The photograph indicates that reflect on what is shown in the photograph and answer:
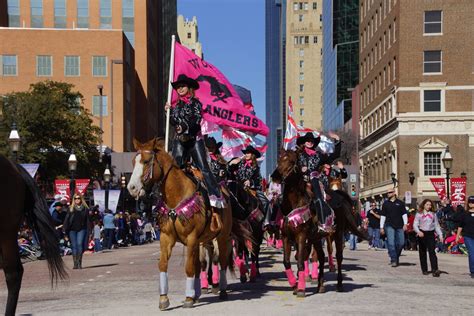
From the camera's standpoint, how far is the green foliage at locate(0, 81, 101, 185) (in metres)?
59.1

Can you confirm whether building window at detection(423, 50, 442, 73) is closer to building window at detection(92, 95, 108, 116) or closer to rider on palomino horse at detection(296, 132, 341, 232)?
building window at detection(92, 95, 108, 116)

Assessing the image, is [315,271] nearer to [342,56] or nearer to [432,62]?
[432,62]

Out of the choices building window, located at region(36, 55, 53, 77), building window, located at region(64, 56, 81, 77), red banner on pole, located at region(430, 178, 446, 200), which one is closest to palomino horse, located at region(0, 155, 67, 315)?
red banner on pole, located at region(430, 178, 446, 200)

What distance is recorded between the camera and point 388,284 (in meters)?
15.9

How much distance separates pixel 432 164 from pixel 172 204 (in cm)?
6036

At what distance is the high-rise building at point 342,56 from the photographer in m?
116

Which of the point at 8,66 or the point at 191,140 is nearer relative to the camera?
the point at 191,140

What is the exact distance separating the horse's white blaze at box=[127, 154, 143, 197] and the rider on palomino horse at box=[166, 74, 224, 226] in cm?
91

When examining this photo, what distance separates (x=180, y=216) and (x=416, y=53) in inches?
2392

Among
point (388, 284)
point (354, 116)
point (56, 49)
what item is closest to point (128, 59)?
point (56, 49)

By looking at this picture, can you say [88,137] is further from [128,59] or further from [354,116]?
[354,116]

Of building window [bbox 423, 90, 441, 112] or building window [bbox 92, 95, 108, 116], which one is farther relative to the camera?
building window [bbox 92, 95, 108, 116]

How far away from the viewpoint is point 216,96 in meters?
17.3

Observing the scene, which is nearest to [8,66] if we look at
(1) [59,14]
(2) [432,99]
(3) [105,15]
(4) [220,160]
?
(1) [59,14]
